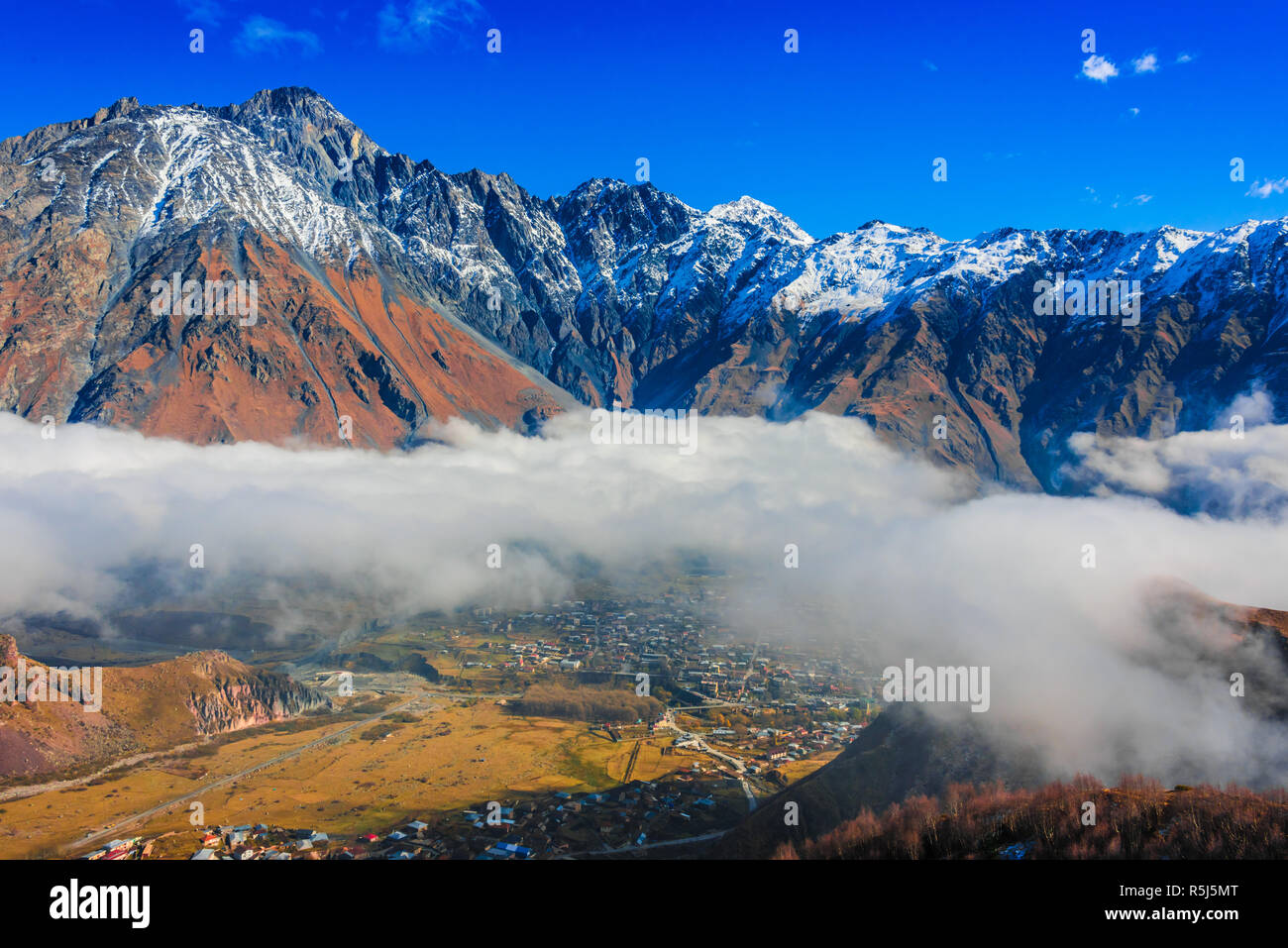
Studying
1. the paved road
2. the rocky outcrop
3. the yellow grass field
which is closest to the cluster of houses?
the yellow grass field

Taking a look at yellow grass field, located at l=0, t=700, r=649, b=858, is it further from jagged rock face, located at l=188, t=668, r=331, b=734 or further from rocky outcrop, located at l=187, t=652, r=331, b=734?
rocky outcrop, located at l=187, t=652, r=331, b=734

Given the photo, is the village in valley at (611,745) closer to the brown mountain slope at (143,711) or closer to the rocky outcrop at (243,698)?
the rocky outcrop at (243,698)

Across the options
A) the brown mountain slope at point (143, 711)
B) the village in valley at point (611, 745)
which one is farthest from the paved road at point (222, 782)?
the brown mountain slope at point (143, 711)

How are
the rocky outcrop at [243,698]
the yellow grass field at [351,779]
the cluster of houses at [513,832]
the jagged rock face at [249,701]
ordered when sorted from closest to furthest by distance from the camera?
the cluster of houses at [513,832] → the yellow grass field at [351,779] → the jagged rock face at [249,701] → the rocky outcrop at [243,698]

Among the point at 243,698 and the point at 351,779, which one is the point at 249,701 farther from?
the point at 351,779

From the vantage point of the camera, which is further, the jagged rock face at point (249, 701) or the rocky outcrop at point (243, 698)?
the rocky outcrop at point (243, 698)

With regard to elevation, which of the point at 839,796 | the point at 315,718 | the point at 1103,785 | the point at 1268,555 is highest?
the point at 1268,555
